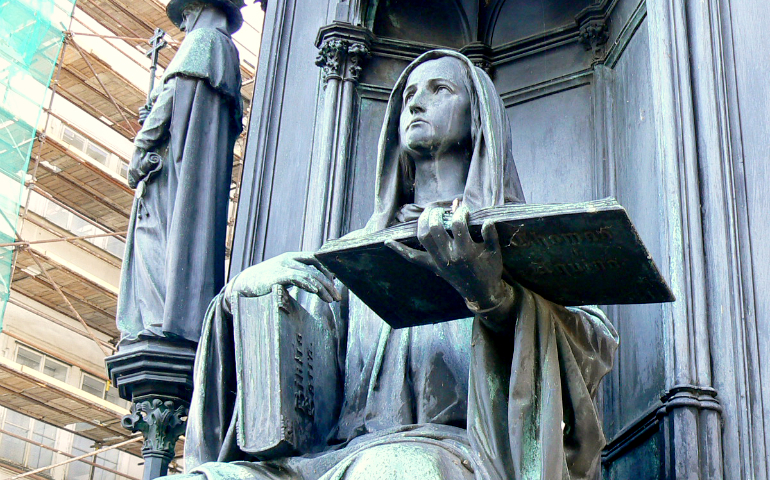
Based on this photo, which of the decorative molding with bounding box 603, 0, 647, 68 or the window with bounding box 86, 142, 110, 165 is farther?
the window with bounding box 86, 142, 110, 165

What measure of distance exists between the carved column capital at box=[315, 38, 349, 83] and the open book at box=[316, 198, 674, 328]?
2180 millimetres

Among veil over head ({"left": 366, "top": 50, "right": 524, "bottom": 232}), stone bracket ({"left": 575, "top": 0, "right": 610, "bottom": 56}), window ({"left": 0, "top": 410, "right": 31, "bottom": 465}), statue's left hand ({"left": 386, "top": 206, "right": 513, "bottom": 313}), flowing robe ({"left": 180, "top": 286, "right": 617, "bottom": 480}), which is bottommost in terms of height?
flowing robe ({"left": 180, "top": 286, "right": 617, "bottom": 480})

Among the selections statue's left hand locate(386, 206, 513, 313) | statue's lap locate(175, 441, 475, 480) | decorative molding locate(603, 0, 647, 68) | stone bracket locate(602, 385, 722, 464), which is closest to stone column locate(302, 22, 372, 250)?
decorative molding locate(603, 0, 647, 68)

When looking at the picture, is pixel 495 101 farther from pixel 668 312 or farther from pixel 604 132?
pixel 604 132

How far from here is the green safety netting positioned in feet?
39.0

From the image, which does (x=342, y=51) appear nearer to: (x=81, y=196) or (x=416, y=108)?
(x=416, y=108)

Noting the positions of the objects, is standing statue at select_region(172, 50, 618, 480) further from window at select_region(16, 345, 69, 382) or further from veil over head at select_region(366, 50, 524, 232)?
window at select_region(16, 345, 69, 382)

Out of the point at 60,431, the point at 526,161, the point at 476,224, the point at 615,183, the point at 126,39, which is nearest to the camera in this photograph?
the point at 476,224

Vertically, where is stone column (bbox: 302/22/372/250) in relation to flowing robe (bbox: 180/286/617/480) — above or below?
above

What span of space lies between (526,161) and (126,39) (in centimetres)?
1154

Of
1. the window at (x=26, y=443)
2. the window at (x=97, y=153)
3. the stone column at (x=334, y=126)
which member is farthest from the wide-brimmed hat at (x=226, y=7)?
the window at (x=97, y=153)

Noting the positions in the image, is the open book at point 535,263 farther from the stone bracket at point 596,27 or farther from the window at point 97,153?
the window at point 97,153

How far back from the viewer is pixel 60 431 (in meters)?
17.4

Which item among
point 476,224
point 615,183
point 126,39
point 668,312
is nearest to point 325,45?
point 615,183
